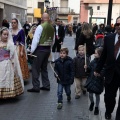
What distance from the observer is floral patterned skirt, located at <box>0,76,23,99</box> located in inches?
270

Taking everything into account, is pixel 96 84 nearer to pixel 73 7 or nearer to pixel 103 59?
pixel 103 59

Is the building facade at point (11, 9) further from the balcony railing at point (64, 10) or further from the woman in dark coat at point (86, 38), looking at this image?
the balcony railing at point (64, 10)

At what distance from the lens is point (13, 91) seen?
22.8 feet

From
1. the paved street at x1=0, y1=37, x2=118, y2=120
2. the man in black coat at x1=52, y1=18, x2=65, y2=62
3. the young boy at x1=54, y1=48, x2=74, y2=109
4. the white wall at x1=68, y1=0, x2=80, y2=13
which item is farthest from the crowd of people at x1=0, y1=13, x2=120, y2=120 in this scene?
the white wall at x1=68, y1=0, x2=80, y2=13

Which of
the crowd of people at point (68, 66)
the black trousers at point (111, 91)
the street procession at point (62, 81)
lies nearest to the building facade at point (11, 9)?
the crowd of people at point (68, 66)

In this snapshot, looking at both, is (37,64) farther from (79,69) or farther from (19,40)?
(79,69)

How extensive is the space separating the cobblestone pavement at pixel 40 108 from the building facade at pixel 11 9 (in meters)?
15.8

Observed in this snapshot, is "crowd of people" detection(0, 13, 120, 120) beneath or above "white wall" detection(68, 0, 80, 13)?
beneath

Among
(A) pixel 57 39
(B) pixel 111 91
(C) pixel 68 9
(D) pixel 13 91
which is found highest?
(C) pixel 68 9

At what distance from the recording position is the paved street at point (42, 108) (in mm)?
5966

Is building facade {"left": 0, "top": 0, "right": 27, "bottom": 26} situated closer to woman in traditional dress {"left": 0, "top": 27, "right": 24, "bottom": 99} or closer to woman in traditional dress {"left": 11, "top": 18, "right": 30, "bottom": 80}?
woman in traditional dress {"left": 11, "top": 18, "right": 30, "bottom": 80}

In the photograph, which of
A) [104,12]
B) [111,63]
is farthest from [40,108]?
[104,12]

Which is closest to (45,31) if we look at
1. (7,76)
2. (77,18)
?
(7,76)

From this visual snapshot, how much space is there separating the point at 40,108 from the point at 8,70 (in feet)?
3.61
